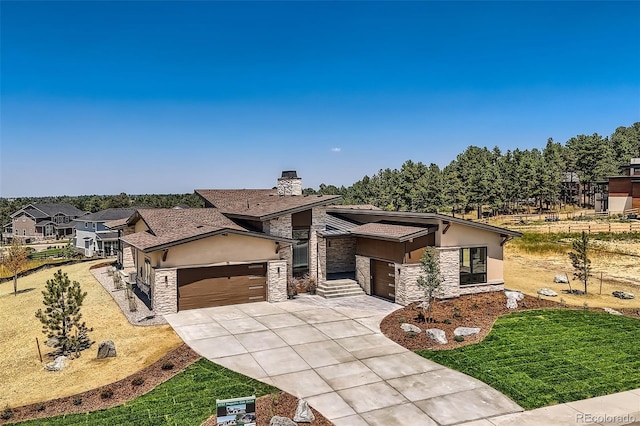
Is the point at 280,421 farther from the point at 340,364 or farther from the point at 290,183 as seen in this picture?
the point at 290,183

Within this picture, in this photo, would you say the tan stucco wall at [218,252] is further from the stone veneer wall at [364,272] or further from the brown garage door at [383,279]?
the brown garage door at [383,279]

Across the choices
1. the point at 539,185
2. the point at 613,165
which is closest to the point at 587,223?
the point at 539,185

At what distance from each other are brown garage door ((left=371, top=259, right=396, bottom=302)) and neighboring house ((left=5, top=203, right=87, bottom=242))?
7954cm

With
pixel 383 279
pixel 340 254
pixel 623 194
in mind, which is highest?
pixel 623 194

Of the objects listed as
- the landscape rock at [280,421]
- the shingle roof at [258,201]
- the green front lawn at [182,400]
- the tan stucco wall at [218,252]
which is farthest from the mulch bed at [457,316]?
the shingle roof at [258,201]

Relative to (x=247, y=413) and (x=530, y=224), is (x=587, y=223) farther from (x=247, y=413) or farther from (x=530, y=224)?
(x=247, y=413)

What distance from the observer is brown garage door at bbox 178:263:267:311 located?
1991 centimetres

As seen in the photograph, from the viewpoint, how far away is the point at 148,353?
14734mm

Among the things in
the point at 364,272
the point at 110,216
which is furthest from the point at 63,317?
the point at 110,216

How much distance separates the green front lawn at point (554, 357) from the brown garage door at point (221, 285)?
9.44m

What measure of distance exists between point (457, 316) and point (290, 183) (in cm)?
1409

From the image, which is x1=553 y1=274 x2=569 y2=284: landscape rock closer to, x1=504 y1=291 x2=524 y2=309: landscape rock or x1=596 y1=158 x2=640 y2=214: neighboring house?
x1=504 y1=291 x2=524 y2=309: landscape rock

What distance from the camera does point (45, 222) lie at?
8906 cm

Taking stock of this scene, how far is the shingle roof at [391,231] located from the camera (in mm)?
20778
